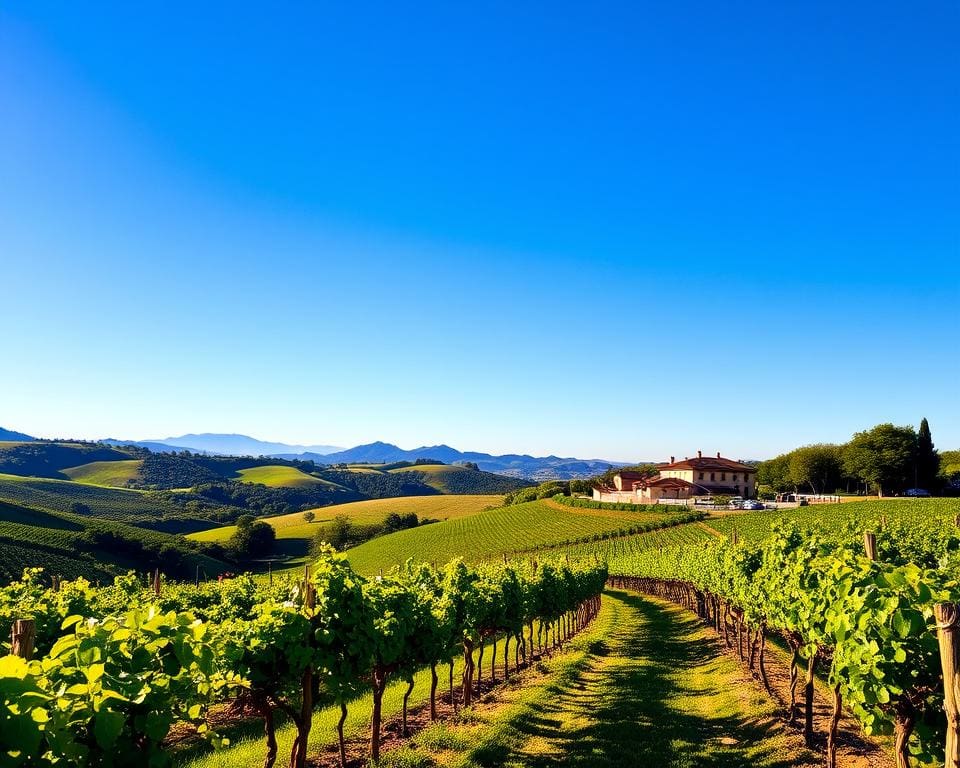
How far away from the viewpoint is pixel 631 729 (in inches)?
493

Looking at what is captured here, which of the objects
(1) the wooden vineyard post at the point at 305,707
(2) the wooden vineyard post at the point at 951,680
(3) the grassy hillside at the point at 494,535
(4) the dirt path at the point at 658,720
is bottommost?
(3) the grassy hillside at the point at 494,535

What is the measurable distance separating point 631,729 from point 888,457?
82.0m

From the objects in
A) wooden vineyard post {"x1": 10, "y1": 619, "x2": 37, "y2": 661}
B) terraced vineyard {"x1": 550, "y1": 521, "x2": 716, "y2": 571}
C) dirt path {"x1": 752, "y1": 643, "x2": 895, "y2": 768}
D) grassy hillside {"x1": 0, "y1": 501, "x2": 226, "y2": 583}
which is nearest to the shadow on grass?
dirt path {"x1": 752, "y1": 643, "x2": 895, "y2": 768}

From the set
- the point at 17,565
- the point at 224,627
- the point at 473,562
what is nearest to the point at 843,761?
the point at 224,627

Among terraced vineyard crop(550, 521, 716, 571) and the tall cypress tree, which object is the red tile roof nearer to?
the tall cypress tree

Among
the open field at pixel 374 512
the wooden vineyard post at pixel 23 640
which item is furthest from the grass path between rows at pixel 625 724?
the open field at pixel 374 512

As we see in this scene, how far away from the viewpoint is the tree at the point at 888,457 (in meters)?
77.5

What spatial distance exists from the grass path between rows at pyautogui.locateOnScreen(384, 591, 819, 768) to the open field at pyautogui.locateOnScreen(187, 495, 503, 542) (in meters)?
101

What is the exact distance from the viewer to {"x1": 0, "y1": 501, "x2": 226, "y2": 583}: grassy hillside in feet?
209

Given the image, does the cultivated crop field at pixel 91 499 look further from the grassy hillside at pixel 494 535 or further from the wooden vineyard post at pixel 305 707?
the wooden vineyard post at pixel 305 707

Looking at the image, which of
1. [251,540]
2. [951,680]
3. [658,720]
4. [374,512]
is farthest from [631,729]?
[374,512]

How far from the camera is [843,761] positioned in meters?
9.59

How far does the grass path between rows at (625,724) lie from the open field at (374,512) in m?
101

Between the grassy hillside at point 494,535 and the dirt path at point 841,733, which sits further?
the grassy hillside at point 494,535
